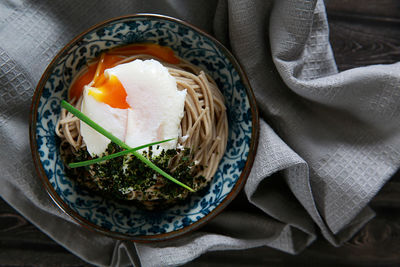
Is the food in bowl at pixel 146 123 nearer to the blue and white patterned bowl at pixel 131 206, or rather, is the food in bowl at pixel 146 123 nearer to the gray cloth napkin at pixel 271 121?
the blue and white patterned bowl at pixel 131 206

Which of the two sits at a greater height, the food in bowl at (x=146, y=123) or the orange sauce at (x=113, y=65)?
the orange sauce at (x=113, y=65)

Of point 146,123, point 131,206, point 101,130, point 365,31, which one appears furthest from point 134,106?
point 365,31

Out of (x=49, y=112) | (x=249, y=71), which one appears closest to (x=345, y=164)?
(x=249, y=71)

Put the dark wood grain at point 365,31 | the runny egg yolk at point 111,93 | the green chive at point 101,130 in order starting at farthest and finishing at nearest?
the dark wood grain at point 365,31, the runny egg yolk at point 111,93, the green chive at point 101,130

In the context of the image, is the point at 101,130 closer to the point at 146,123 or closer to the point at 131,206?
the point at 146,123

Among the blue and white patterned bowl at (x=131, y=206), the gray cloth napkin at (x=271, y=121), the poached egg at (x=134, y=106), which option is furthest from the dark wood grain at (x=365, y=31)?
the poached egg at (x=134, y=106)

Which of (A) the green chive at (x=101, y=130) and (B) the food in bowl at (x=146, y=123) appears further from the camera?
(B) the food in bowl at (x=146, y=123)

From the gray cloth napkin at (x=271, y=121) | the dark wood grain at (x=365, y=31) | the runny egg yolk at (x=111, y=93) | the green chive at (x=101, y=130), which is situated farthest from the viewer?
the dark wood grain at (x=365, y=31)
